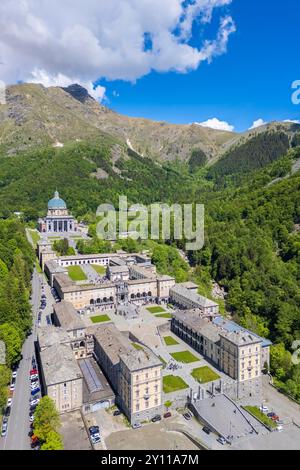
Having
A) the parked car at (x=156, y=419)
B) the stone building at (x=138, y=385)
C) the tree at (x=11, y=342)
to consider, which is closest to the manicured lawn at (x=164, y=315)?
the stone building at (x=138, y=385)

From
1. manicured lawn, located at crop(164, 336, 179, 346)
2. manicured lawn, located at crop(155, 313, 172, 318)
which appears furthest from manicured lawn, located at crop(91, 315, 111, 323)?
manicured lawn, located at crop(164, 336, 179, 346)

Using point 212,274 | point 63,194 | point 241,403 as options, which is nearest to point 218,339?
point 241,403

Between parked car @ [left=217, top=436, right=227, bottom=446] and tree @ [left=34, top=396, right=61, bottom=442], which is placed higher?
tree @ [left=34, top=396, right=61, bottom=442]

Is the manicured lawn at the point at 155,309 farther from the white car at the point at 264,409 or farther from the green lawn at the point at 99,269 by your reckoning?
the white car at the point at 264,409

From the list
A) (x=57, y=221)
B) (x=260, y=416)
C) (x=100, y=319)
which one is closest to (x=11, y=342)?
(x=100, y=319)

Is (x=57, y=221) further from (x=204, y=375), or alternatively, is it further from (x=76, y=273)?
(x=204, y=375)

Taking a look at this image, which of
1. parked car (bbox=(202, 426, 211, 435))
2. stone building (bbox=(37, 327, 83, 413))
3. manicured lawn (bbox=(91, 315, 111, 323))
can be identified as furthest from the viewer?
manicured lawn (bbox=(91, 315, 111, 323))

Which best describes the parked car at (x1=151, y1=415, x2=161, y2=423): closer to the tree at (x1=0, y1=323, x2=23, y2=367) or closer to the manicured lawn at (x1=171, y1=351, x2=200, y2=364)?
the manicured lawn at (x1=171, y1=351, x2=200, y2=364)
